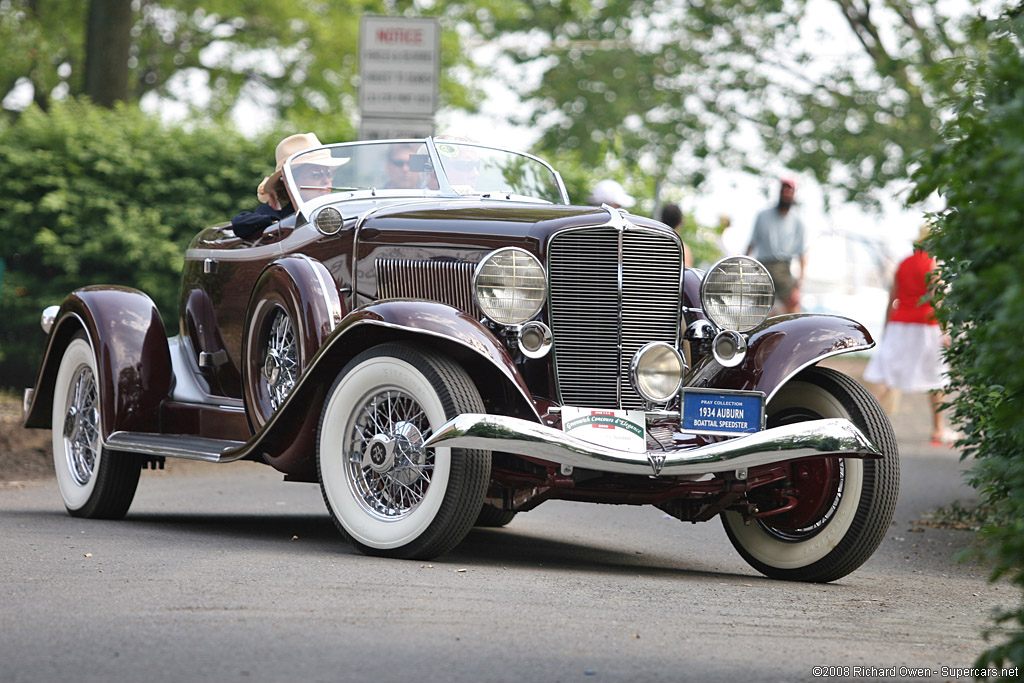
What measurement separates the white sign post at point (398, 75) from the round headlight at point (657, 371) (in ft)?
16.5

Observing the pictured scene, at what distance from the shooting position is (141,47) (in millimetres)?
26484

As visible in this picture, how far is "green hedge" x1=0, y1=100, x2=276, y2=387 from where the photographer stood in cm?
1280

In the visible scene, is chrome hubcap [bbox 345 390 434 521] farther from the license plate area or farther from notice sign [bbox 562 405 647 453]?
the license plate area

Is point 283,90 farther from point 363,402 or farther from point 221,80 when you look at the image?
point 363,402

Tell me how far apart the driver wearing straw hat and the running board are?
46.5 inches

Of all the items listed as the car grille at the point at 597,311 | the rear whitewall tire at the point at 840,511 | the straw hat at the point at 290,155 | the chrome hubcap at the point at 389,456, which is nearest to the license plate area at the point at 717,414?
the car grille at the point at 597,311

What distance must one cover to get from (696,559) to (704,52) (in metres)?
17.4

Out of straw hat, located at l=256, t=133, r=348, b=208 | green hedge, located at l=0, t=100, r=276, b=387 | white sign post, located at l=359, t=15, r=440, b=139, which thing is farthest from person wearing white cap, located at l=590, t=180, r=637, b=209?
green hedge, located at l=0, t=100, r=276, b=387

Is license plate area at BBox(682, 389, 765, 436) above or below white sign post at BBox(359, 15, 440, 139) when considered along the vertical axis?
below

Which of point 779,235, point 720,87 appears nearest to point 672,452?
point 779,235

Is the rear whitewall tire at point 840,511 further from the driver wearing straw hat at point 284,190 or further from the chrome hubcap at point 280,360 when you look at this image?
the driver wearing straw hat at point 284,190

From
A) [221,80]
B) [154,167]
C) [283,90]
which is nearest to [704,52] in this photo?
[283,90]

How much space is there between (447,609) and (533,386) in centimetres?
171

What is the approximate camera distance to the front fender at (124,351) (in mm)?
7250
